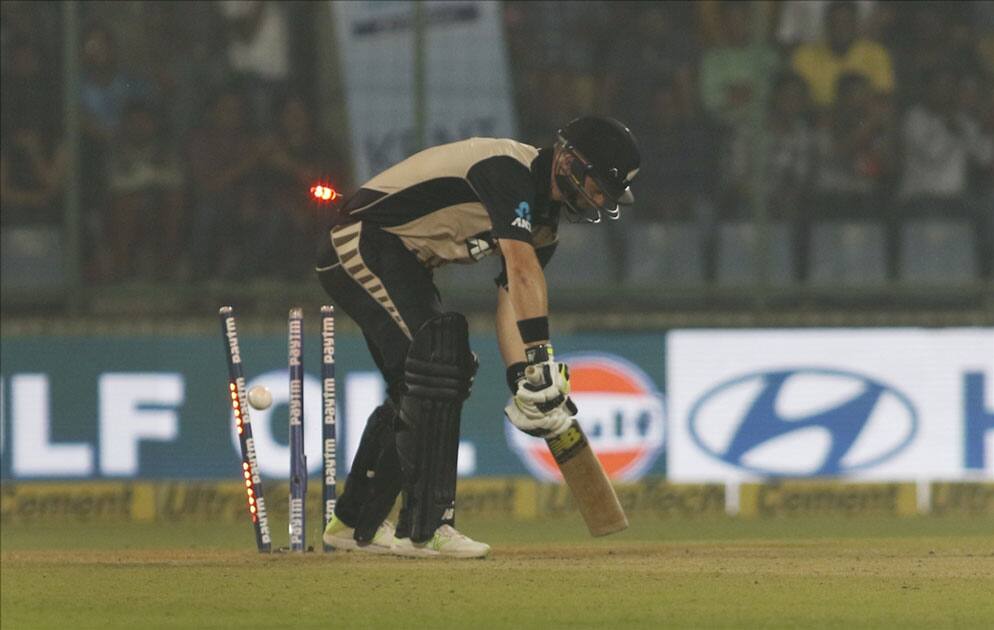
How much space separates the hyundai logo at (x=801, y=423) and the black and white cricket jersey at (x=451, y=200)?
418 centimetres

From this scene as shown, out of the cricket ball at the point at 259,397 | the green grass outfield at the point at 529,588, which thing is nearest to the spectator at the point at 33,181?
the green grass outfield at the point at 529,588

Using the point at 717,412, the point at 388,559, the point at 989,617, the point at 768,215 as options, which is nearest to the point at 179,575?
the point at 388,559

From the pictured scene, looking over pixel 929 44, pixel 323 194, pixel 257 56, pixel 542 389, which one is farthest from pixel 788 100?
pixel 542 389

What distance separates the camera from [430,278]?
7391 millimetres

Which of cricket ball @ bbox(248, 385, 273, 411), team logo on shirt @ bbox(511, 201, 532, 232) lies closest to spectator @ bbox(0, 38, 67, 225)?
cricket ball @ bbox(248, 385, 273, 411)

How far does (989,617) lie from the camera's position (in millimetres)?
5992

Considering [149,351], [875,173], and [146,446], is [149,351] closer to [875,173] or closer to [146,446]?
[146,446]

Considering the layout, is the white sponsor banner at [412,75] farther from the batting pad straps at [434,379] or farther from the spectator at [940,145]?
the batting pad straps at [434,379]

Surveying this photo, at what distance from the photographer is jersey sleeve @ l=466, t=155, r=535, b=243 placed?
22.6ft

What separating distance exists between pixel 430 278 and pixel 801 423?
180 inches

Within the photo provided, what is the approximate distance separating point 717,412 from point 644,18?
95.4 inches

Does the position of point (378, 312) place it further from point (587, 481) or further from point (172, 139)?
point (172, 139)

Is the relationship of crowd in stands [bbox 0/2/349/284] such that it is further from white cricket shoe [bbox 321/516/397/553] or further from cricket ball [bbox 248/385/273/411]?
white cricket shoe [bbox 321/516/397/553]

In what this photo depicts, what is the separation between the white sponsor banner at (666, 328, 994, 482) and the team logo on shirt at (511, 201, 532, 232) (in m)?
4.58
